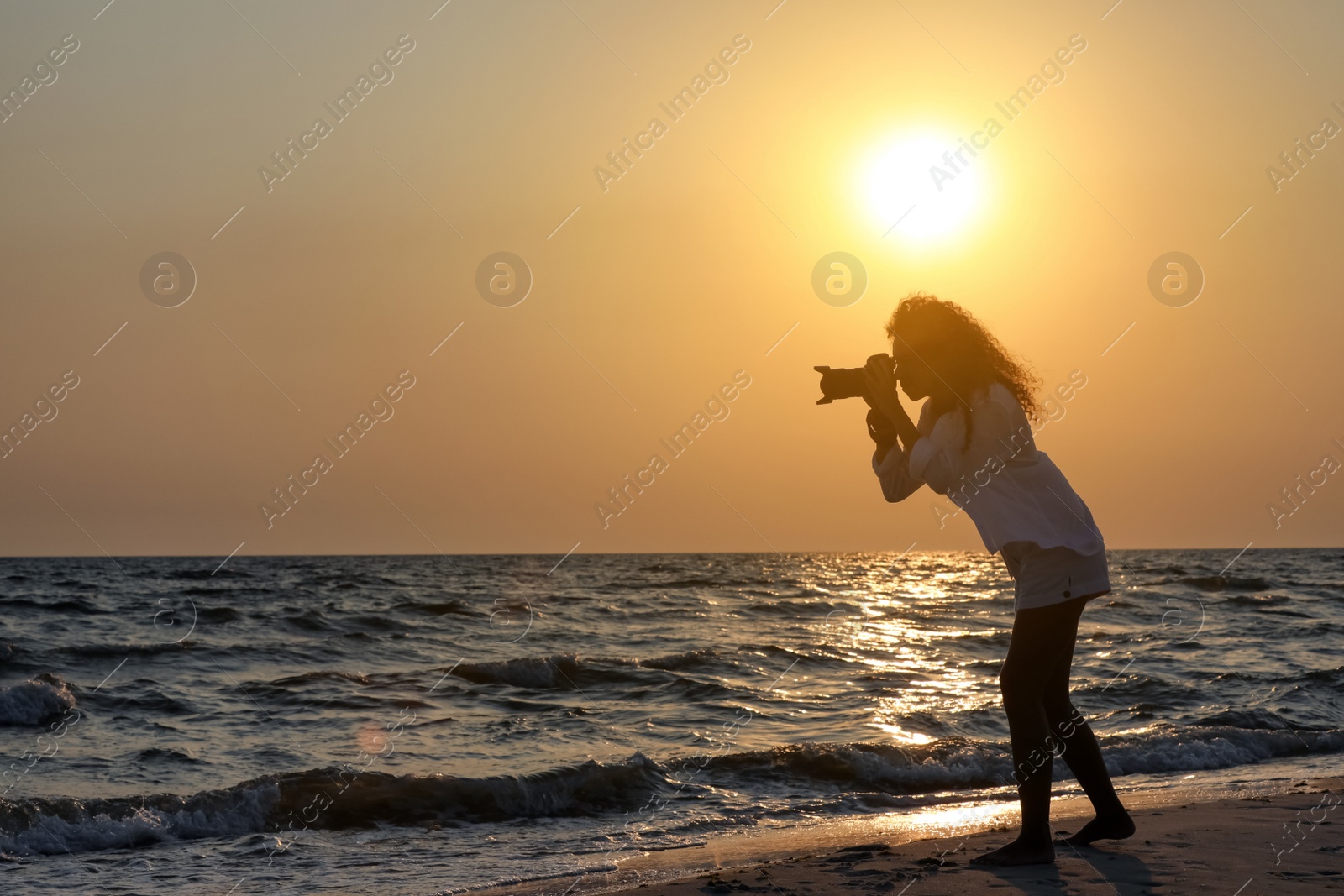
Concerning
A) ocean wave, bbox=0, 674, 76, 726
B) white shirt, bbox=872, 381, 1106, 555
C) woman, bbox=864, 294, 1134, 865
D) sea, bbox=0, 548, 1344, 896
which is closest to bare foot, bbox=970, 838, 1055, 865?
woman, bbox=864, 294, 1134, 865

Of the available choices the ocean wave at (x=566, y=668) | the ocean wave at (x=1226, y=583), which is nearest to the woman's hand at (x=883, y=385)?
the ocean wave at (x=566, y=668)

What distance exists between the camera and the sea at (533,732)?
5.31 meters

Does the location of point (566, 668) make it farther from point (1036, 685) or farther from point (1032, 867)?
point (1036, 685)

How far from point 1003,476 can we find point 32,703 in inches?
366

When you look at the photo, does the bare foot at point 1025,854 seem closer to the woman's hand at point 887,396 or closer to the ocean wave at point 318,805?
the woman's hand at point 887,396

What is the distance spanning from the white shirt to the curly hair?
0.16 ft

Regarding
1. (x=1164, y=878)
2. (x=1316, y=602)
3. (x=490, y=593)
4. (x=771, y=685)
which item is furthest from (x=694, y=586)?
(x=1164, y=878)

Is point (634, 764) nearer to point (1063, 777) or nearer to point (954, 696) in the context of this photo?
point (1063, 777)

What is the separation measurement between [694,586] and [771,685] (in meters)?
19.0

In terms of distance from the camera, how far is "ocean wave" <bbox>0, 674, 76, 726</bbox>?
9.07 metres

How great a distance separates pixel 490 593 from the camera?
27.5 metres

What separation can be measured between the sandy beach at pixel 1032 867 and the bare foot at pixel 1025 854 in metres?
0.03

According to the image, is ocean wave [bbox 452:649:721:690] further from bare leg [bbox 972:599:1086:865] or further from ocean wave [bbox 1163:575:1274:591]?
ocean wave [bbox 1163:575:1274:591]

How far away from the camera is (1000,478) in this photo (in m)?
3.31
